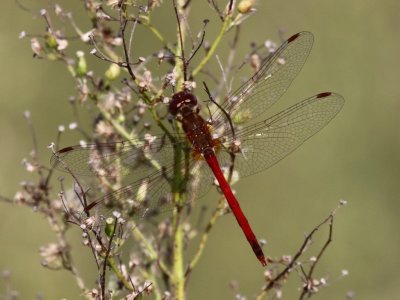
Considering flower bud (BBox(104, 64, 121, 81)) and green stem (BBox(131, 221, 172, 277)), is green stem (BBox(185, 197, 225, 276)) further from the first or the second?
flower bud (BBox(104, 64, 121, 81))

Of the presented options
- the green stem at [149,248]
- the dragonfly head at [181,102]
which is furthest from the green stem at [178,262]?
the dragonfly head at [181,102]

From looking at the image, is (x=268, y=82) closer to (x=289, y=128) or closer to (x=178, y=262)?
(x=289, y=128)

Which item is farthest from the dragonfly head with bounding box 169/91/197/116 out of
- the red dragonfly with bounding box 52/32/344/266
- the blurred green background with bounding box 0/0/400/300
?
the blurred green background with bounding box 0/0/400/300

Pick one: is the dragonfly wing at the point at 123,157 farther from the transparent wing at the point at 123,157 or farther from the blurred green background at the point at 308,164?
the blurred green background at the point at 308,164

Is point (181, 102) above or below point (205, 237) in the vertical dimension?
above

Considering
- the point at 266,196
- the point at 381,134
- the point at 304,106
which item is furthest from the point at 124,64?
the point at 381,134

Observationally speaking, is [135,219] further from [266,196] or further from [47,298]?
[266,196]

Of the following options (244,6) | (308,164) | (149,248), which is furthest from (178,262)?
(308,164)
